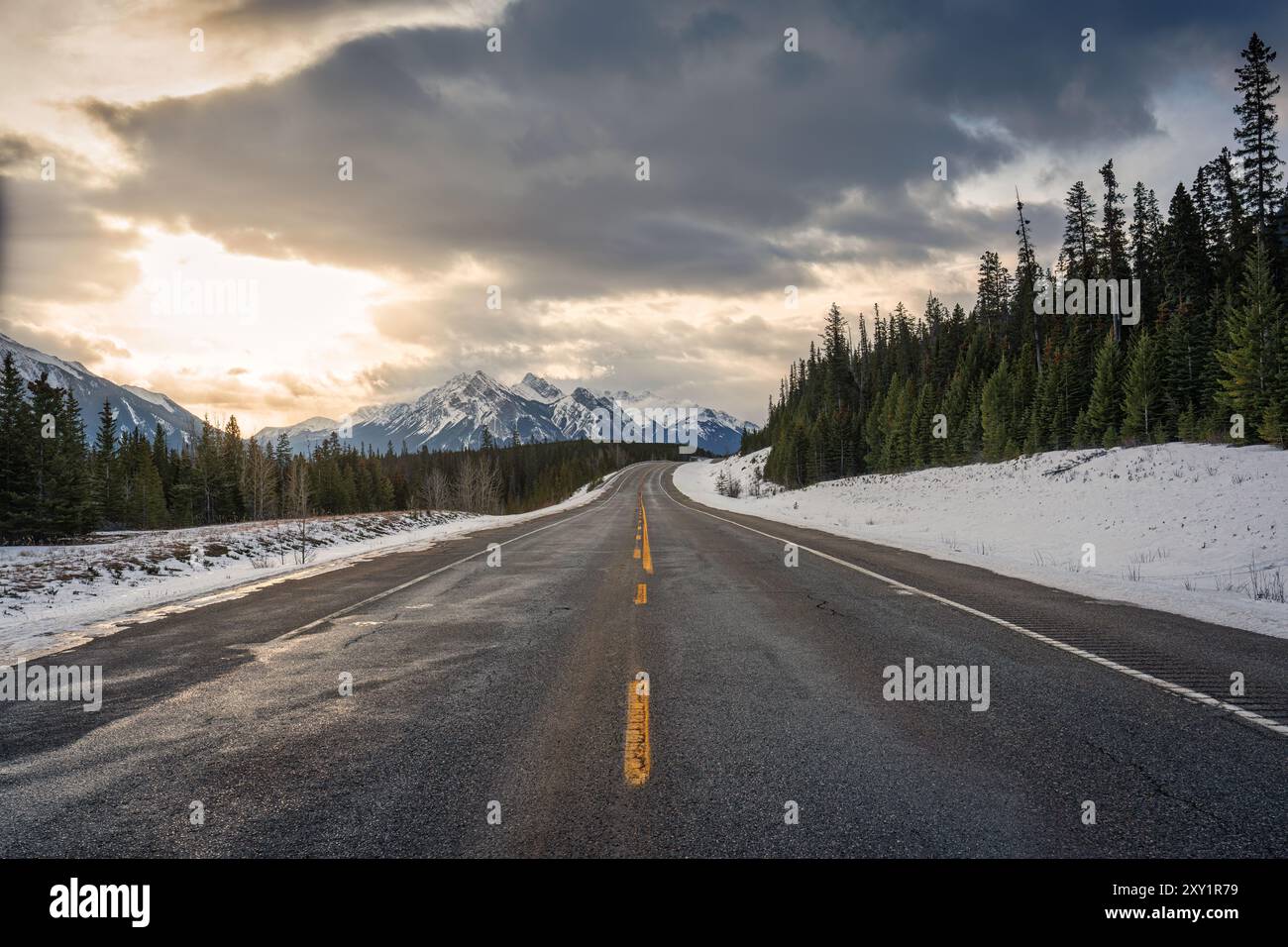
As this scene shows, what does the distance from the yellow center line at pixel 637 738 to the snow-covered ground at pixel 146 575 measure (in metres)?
6.71

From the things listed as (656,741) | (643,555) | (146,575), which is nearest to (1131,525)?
(643,555)

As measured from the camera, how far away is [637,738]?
13.3 ft

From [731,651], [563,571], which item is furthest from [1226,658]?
[563,571]

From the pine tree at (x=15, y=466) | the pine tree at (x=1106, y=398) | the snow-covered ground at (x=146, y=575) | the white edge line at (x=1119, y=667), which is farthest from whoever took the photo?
the pine tree at (x=1106, y=398)

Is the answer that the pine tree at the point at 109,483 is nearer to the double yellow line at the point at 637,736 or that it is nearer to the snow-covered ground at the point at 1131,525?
the snow-covered ground at the point at 1131,525

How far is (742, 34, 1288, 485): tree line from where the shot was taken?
96.2 ft

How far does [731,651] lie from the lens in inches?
251

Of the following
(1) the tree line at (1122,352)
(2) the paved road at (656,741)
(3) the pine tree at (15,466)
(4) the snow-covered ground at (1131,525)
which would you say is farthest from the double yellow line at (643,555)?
(3) the pine tree at (15,466)

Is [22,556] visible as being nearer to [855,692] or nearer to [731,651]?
[731,651]

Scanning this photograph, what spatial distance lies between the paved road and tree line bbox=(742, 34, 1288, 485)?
91.8 ft

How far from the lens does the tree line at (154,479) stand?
35.3 meters

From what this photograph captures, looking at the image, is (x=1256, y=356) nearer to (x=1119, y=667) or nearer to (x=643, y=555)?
(x=643, y=555)

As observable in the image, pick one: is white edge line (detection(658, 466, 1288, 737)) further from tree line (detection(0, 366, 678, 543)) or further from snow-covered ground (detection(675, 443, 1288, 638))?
tree line (detection(0, 366, 678, 543))

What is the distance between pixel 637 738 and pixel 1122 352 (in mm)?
55281
